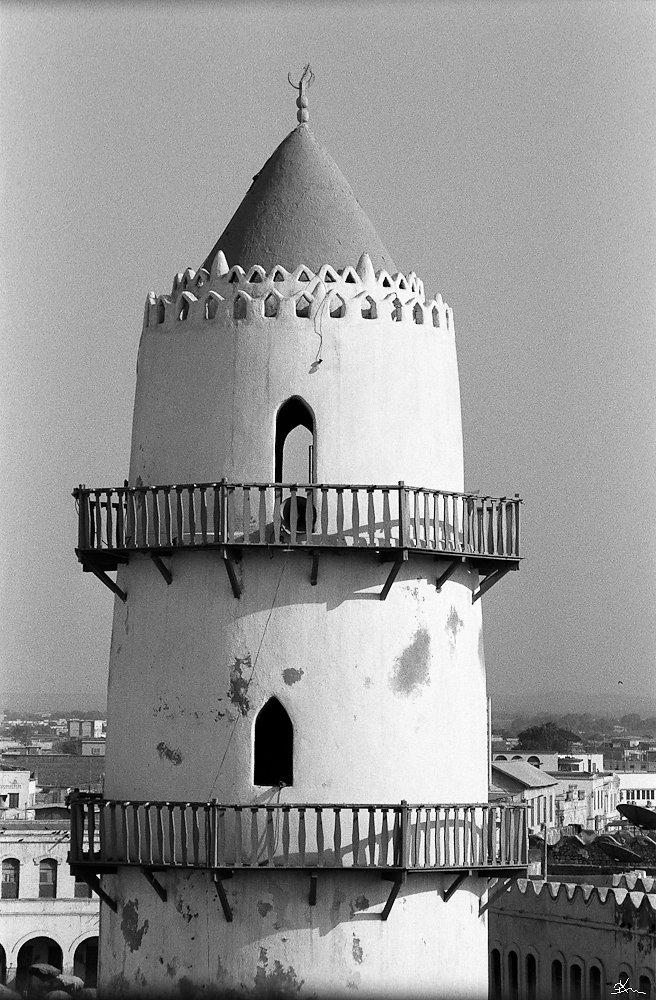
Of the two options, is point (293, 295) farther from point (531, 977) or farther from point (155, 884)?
point (531, 977)

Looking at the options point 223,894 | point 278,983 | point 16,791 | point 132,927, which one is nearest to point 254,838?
point 223,894

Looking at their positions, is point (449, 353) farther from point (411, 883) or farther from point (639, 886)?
point (639, 886)

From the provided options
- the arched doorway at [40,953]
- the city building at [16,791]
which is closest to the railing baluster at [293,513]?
the arched doorway at [40,953]

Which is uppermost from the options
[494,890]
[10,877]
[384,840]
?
[384,840]

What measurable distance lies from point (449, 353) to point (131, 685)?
6.78 meters

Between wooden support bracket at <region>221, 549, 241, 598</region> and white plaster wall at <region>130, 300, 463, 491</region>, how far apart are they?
1288 millimetres

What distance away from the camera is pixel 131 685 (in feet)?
109

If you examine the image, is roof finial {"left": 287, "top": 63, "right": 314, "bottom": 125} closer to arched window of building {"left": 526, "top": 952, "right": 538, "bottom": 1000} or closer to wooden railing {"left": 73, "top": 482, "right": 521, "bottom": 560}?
wooden railing {"left": 73, "top": 482, "right": 521, "bottom": 560}

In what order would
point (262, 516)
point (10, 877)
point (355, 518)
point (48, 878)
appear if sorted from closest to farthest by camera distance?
point (262, 516)
point (355, 518)
point (48, 878)
point (10, 877)

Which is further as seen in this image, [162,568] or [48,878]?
[48,878]

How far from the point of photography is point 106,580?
3334 cm

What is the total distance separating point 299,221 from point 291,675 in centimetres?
677

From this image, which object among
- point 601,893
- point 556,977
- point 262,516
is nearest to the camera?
point 262,516

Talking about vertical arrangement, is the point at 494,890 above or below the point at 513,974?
above
